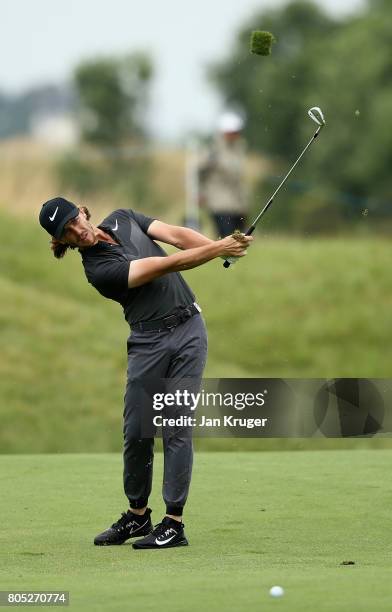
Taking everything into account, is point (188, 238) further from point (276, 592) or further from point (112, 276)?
point (276, 592)

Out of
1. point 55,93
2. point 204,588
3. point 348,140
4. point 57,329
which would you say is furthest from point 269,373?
point 55,93

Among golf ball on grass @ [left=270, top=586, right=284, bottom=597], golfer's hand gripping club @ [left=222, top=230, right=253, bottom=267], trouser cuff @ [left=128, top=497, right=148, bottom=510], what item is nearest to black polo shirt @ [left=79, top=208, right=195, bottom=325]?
golfer's hand gripping club @ [left=222, top=230, right=253, bottom=267]

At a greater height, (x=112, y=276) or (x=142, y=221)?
(x=142, y=221)

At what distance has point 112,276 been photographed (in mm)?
A: 7629

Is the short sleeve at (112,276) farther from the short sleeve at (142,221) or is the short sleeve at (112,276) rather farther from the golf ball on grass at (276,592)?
the golf ball on grass at (276,592)

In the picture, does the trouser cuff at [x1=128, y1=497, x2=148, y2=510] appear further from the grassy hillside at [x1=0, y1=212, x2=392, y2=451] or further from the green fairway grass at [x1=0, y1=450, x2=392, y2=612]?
the grassy hillside at [x1=0, y1=212, x2=392, y2=451]

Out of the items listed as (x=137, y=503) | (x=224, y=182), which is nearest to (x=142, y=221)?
(x=137, y=503)

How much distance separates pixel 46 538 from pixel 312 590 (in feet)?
7.51

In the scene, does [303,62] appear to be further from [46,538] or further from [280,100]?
[46,538]

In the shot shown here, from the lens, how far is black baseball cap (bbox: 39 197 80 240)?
759 cm

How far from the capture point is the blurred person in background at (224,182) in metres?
20.4

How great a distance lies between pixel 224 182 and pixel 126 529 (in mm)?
13071

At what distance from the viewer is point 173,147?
3406 centimetres

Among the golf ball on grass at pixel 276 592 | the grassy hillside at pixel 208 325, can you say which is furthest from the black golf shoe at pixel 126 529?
the grassy hillside at pixel 208 325
